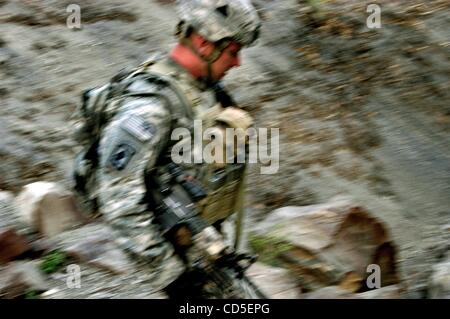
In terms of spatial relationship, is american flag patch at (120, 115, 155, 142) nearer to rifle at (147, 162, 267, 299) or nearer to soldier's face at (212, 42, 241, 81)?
rifle at (147, 162, 267, 299)

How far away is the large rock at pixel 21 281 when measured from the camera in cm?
346

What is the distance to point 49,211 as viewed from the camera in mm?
3824

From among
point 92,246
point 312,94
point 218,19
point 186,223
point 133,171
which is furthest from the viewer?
point 312,94

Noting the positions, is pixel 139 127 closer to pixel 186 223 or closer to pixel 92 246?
pixel 186 223

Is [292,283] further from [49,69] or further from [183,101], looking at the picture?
[49,69]

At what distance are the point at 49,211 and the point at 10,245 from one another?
0.25m

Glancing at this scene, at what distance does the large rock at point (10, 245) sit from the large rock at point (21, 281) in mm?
37

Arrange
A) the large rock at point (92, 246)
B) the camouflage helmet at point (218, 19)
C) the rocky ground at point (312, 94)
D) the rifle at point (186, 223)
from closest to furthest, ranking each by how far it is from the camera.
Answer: the rifle at point (186, 223), the camouflage helmet at point (218, 19), the large rock at point (92, 246), the rocky ground at point (312, 94)

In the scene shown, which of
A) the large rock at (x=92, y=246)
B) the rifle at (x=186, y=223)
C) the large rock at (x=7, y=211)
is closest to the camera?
the rifle at (x=186, y=223)

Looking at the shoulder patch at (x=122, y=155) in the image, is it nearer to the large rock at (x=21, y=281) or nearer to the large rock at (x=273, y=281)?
the large rock at (x=21, y=281)

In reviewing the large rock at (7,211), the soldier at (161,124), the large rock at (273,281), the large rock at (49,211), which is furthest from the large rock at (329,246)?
the large rock at (7,211)

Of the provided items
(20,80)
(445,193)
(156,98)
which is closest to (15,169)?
(20,80)

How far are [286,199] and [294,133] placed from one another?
1.73ft

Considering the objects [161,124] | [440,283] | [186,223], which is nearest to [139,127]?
[161,124]
